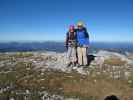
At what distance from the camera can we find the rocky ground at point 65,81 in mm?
18422

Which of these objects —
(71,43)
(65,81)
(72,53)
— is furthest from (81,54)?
(65,81)

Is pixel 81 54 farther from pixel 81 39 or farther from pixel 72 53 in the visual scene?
pixel 81 39

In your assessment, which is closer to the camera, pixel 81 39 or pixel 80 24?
pixel 80 24

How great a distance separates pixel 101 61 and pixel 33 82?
441 inches

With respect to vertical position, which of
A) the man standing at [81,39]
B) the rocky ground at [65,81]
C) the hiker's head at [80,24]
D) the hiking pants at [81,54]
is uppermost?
the hiker's head at [80,24]

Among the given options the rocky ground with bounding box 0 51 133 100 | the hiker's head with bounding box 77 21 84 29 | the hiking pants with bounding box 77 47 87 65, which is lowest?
the rocky ground with bounding box 0 51 133 100

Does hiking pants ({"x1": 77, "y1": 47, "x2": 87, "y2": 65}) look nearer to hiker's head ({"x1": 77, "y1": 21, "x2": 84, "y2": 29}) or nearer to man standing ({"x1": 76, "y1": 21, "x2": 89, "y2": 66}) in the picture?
man standing ({"x1": 76, "y1": 21, "x2": 89, "y2": 66})

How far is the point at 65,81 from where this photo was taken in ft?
71.2

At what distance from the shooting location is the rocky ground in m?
18.4

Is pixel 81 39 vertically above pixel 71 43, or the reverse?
pixel 81 39

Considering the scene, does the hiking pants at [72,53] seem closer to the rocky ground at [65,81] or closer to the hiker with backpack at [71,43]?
the hiker with backpack at [71,43]

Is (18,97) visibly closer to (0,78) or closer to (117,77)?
(0,78)

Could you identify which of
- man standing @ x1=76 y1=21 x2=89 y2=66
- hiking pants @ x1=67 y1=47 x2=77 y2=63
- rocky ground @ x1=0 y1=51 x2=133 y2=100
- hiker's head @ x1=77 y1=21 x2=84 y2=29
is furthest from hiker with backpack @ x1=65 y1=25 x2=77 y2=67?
rocky ground @ x1=0 y1=51 x2=133 y2=100

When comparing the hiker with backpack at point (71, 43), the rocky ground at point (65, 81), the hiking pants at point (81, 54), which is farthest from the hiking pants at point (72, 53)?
the rocky ground at point (65, 81)
